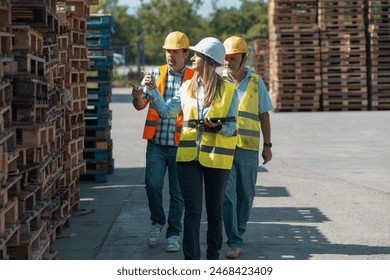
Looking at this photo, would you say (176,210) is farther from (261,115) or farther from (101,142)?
(101,142)

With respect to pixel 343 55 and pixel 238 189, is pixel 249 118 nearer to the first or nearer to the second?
pixel 238 189

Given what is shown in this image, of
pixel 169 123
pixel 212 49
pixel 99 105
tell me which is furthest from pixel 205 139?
pixel 99 105

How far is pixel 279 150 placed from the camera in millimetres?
18688

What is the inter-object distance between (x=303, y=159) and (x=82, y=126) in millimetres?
6197

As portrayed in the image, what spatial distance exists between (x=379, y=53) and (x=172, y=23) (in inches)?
2203

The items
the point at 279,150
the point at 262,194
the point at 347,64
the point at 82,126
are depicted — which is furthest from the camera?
the point at 347,64

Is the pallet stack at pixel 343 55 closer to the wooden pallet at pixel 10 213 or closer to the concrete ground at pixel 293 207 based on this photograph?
the concrete ground at pixel 293 207

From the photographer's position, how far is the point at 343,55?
91.7ft

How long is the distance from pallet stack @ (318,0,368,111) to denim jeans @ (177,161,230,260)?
20.4 m

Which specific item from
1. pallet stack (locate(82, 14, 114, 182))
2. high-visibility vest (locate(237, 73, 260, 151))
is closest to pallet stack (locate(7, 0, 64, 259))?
high-visibility vest (locate(237, 73, 260, 151))

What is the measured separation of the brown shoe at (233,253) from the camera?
8977 millimetres

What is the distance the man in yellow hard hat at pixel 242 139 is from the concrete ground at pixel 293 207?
0.31 m

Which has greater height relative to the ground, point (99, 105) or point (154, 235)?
point (99, 105)
